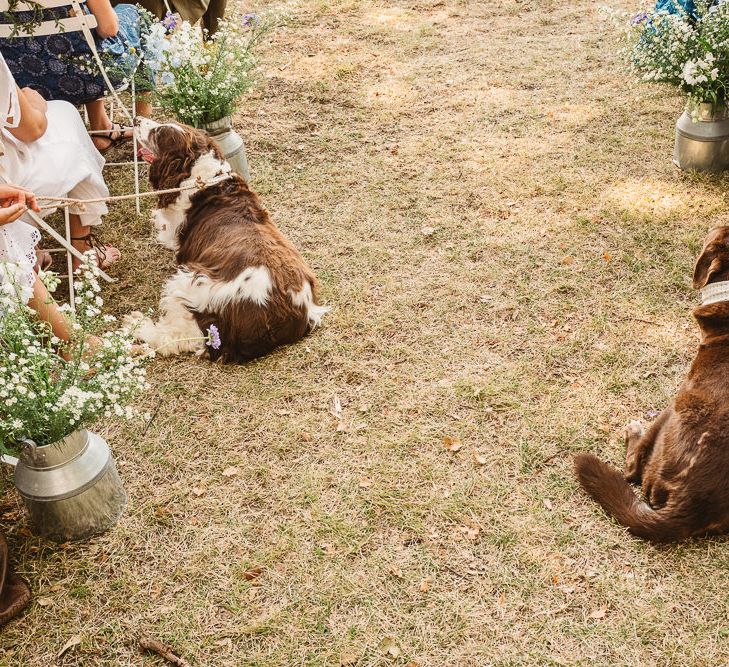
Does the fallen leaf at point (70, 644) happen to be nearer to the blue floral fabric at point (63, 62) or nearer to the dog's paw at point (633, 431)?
the dog's paw at point (633, 431)

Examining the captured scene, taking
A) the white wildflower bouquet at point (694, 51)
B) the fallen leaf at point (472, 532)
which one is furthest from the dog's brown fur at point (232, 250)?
the white wildflower bouquet at point (694, 51)

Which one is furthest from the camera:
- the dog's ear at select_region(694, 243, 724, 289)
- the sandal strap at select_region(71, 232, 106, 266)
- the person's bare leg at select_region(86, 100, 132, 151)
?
the person's bare leg at select_region(86, 100, 132, 151)

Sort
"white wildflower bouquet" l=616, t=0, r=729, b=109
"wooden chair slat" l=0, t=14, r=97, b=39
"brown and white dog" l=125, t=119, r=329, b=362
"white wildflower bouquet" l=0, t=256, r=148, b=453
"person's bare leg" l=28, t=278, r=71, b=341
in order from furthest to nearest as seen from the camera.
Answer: "white wildflower bouquet" l=616, t=0, r=729, b=109
"wooden chair slat" l=0, t=14, r=97, b=39
"brown and white dog" l=125, t=119, r=329, b=362
"person's bare leg" l=28, t=278, r=71, b=341
"white wildflower bouquet" l=0, t=256, r=148, b=453

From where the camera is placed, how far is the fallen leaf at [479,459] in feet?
10.6

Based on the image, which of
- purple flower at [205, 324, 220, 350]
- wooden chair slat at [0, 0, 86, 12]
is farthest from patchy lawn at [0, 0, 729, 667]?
wooden chair slat at [0, 0, 86, 12]

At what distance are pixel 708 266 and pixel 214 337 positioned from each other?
256 centimetres

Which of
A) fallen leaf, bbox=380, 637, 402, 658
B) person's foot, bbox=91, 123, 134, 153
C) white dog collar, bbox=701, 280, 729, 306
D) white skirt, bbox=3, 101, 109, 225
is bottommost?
fallen leaf, bbox=380, 637, 402, 658

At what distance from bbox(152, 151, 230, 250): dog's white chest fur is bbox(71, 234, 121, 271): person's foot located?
0.51m

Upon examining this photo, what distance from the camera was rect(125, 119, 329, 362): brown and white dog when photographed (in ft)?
12.0

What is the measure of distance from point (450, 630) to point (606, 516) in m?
0.91

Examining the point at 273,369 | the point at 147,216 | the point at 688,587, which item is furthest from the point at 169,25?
the point at 688,587

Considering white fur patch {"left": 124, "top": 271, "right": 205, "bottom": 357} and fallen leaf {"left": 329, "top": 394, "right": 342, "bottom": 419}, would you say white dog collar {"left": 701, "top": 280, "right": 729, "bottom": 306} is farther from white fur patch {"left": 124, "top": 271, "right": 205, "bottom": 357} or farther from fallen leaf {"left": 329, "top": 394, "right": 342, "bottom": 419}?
white fur patch {"left": 124, "top": 271, "right": 205, "bottom": 357}

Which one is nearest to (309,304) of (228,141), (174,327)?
(174,327)

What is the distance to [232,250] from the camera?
3732 mm
